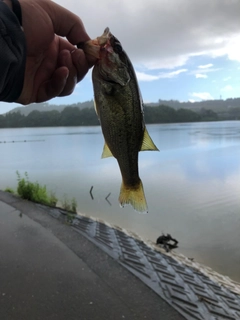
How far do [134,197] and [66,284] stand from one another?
3328 mm

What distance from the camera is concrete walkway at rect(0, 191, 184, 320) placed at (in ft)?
14.3

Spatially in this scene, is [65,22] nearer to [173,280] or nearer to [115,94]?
[115,94]

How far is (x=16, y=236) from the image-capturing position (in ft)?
23.9

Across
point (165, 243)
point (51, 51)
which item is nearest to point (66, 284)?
point (51, 51)

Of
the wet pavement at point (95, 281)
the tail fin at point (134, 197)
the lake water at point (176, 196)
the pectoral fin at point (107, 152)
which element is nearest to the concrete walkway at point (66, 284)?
the wet pavement at point (95, 281)

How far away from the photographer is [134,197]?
2471 millimetres

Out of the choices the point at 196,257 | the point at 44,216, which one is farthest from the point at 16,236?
the point at 196,257

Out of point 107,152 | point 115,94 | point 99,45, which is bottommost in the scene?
point 107,152

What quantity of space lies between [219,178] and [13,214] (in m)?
19.8

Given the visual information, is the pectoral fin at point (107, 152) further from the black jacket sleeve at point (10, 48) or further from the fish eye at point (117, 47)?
the black jacket sleeve at point (10, 48)

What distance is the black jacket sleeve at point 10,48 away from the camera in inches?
73.3

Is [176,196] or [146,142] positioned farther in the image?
[176,196]

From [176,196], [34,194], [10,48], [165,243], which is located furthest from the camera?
[176,196]

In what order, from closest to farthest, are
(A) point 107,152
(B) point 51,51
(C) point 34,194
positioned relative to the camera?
(A) point 107,152
(B) point 51,51
(C) point 34,194
